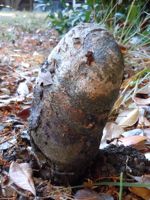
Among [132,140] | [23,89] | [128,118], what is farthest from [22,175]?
[23,89]

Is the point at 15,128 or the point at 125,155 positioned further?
the point at 15,128

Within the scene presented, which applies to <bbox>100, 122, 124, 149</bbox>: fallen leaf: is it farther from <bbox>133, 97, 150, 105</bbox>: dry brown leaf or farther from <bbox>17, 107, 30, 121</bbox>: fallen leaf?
<bbox>17, 107, 30, 121</bbox>: fallen leaf

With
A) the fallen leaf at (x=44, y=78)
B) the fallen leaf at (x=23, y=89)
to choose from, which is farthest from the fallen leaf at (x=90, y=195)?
the fallen leaf at (x=23, y=89)

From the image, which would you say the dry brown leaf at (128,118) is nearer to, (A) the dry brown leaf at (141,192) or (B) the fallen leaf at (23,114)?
(B) the fallen leaf at (23,114)

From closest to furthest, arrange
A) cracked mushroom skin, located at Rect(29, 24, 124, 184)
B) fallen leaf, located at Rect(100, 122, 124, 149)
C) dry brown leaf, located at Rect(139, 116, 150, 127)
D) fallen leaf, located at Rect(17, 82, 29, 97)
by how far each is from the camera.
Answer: cracked mushroom skin, located at Rect(29, 24, 124, 184) < fallen leaf, located at Rect(100, 122, 124, 149) < dry brown leaf, located at Rect(139, 116, 150, 127) < fallen leaf, located at Rect(17, 82, 29, 97)

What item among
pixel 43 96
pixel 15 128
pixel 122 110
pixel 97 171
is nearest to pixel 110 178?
pixel 97 171

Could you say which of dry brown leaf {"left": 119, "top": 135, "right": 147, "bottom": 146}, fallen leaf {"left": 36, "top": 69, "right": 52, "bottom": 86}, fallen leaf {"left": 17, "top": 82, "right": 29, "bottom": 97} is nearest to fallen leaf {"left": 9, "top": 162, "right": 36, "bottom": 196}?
fallen leaf {"left": 36, "top": 69, "right": 52, "bottom": 86}

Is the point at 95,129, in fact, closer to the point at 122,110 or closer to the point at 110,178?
the point at 110,178
